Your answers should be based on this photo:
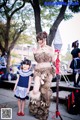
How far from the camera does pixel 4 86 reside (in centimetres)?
655

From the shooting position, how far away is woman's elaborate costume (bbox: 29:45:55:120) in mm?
3002

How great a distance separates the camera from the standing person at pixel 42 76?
9.81 ft

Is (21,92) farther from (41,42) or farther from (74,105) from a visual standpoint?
(74,105)

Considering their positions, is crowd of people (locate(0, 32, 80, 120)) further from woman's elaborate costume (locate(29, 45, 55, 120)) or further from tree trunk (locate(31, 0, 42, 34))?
tree trunk (locate(31, 0, 42, 34))

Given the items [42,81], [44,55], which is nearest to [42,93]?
[42,81]

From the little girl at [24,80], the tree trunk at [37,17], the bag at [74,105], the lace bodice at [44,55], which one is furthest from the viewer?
the tree trunk at [37,17]

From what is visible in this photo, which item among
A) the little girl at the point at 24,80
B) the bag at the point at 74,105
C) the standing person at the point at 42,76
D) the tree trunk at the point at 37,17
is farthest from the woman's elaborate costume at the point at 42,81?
the tree trunk at the point at 37,17

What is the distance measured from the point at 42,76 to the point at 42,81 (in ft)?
0.28

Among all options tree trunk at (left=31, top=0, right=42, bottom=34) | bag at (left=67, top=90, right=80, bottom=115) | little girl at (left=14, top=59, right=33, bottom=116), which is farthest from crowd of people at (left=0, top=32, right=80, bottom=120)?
tree trunk at (left=31, top=0, right=42, bottom=34)

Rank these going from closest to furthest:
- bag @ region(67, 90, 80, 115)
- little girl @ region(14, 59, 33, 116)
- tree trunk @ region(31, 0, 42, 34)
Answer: little girl @ region(14, 59, 33, 116) → bag @ region(67, 90, 80, 115) → tree trunk @ region(31, 0, 42, 34)

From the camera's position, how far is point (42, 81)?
10.1ft

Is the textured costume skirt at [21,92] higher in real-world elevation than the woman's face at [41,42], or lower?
lower

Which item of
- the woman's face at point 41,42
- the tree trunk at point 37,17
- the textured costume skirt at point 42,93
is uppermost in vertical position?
the tree trunk at point 37,17

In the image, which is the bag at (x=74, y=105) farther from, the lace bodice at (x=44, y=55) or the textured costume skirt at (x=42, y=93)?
the lace bodice at (x=44, y=55)
